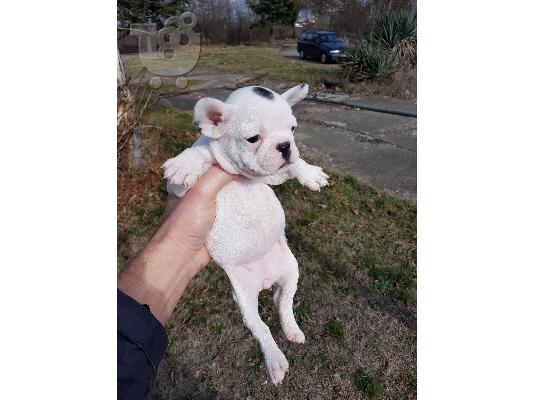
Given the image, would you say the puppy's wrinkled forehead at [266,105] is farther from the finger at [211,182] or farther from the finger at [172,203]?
the finger at [172,203]

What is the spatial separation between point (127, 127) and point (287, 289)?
2.07m

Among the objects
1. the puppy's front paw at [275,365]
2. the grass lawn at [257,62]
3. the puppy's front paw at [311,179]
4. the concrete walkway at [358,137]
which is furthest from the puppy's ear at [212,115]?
the concrete walkway at [358,137]

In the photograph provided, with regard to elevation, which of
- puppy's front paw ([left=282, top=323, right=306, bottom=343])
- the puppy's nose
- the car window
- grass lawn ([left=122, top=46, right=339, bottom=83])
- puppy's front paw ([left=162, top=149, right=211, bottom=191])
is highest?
the car window

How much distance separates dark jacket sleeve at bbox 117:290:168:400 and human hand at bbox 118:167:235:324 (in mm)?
232

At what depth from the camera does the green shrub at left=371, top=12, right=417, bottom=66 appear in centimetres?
334

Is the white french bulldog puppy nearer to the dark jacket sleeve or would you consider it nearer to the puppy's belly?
the puppy's belly

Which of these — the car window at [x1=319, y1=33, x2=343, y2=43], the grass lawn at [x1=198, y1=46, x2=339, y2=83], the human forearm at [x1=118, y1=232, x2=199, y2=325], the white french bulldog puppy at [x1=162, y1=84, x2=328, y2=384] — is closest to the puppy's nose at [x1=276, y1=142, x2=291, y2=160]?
the white french bulldog puppy at [x1=162, y1=84, x2=328, y2=384]

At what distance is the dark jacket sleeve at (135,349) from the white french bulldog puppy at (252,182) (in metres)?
0.23

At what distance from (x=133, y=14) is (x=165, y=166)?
1.62 meters

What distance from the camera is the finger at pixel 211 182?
2.66 feet
